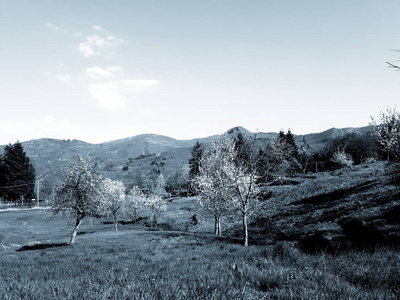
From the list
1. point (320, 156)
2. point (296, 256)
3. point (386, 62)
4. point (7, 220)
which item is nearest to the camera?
point (386, 62)

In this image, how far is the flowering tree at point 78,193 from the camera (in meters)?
29.7

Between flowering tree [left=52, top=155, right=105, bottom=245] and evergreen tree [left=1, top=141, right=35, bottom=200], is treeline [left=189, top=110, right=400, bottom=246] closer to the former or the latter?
flowering tree [left=52, top=155, right=105, bottom=245]

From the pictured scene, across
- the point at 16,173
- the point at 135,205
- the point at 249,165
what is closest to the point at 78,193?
the point at 249,165

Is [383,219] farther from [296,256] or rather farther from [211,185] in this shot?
[211,185]

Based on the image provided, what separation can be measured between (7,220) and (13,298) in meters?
77.0

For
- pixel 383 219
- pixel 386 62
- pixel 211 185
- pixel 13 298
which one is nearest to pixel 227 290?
pixel 13 298

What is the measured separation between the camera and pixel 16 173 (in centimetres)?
9369

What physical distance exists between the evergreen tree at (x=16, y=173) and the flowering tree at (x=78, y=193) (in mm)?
78360

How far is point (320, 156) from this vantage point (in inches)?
3821

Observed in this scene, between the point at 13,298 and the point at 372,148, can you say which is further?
the point at 372,148

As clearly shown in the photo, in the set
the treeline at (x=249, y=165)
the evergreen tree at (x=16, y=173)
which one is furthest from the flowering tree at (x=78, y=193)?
the evergreen tree at (x=16, y=173)

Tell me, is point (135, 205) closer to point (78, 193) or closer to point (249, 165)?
point (78, 193)

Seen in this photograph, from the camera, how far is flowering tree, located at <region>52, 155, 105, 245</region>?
29719 millimetres

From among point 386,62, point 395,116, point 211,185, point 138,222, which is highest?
point 395,116
